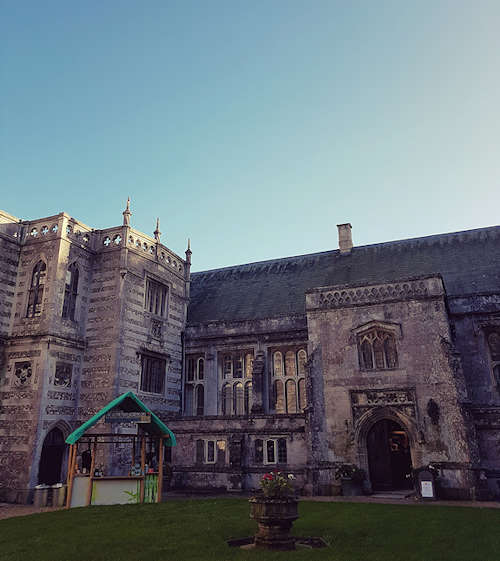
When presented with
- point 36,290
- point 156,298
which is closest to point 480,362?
point 156,298

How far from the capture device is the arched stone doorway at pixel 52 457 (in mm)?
21266

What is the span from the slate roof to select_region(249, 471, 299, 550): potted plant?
17.7 metres

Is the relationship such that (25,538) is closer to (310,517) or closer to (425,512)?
(310,517)

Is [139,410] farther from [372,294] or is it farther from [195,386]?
[372,294]

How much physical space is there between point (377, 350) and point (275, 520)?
1425 centimetres

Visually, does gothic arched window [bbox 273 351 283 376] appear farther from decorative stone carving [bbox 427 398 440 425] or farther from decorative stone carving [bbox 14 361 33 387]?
decorative stone carving [bbox 14 361 33 387]

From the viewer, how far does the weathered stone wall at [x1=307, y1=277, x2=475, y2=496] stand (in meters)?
20.8

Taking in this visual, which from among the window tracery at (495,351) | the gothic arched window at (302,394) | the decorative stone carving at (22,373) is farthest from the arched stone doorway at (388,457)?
the decorative stone carving at (22,373)

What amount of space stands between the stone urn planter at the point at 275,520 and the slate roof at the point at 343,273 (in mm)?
17869

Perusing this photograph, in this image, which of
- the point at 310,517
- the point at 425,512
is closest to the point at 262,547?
the point at 310,517

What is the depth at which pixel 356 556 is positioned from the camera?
930 cm

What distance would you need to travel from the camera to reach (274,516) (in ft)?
34.6

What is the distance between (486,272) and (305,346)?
11267 mm

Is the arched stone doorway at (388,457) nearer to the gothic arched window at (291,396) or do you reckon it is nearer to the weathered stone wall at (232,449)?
the weathered stone wall at (232,449)
